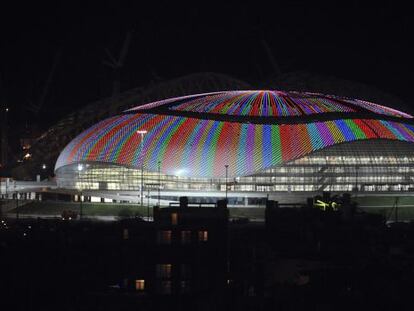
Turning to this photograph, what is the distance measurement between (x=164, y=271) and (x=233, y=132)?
44.0 metres

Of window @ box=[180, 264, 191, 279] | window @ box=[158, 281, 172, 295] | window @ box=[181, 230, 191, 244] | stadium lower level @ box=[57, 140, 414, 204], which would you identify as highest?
stadium lower level @ box=[57, 140, 414, 204]

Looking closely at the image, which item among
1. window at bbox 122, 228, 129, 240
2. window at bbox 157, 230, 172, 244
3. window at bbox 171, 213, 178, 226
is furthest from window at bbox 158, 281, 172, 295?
window at bbox 122, 228, 129, 240

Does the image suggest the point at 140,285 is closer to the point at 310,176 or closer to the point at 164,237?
the point at 164,237

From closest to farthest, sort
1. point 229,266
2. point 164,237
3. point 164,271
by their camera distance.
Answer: point 164,271
point 229,266
point 164,237

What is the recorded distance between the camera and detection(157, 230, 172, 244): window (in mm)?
46531

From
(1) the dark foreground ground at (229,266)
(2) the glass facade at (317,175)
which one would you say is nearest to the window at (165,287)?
(1) the dark foreground ground at (229,266)

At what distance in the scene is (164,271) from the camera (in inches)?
1750

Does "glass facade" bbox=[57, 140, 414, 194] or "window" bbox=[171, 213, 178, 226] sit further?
"glass facade" bbox=[57, 140, 414, 194]

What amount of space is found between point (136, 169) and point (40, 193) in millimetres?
12767

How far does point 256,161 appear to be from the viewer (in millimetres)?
85375

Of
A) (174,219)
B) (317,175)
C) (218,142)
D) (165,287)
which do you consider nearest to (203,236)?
(174,219)

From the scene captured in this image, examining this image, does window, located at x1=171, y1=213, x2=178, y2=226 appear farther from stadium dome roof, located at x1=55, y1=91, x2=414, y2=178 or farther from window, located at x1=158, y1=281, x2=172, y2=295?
stadium dome roof, located at x1=55, y1=91, x2=414, y2=178

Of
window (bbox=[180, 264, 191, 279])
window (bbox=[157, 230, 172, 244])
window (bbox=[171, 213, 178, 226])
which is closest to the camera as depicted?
window (bbox=[180, 264, 191, 279])

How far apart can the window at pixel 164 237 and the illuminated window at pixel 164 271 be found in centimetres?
204
